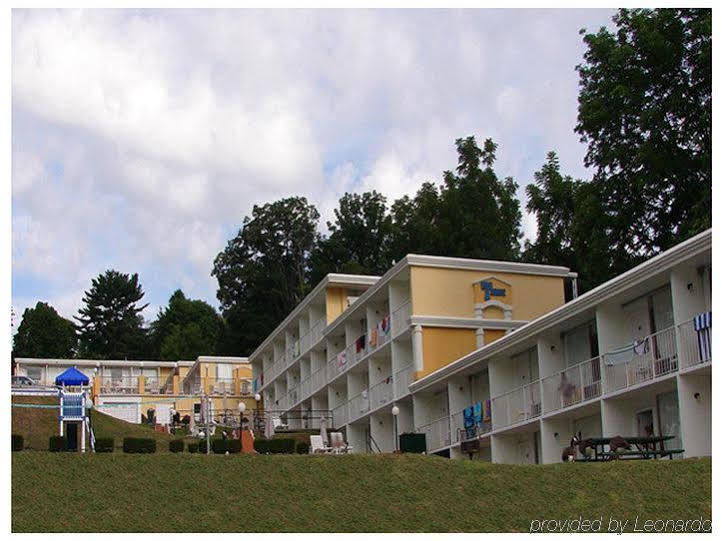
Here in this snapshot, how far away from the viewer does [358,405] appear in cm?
4747

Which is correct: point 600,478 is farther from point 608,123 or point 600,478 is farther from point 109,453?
point 608,123

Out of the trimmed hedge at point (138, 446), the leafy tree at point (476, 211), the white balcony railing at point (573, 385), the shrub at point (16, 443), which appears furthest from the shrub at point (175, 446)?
the leafy tree at point (476, 211)

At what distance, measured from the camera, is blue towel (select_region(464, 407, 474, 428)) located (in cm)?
3706

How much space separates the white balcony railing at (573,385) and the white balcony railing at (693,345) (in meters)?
3.97

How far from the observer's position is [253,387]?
6888cm

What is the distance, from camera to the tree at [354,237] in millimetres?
84938

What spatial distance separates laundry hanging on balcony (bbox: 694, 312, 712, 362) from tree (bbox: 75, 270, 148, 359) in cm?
7992

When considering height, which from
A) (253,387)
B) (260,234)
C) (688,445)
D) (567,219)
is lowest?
→ (688,445)

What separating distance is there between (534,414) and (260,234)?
183ft

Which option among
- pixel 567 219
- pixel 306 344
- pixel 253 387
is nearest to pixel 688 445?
pixel 567 219

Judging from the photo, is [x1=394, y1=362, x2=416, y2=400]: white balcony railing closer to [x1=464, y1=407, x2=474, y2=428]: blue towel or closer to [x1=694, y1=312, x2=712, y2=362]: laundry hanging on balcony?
[x1=464, y1=407, x2=474, y2=428]: blue towel

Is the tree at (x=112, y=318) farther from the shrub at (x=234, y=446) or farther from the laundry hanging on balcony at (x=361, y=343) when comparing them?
the shrub at (x=234, y=446)

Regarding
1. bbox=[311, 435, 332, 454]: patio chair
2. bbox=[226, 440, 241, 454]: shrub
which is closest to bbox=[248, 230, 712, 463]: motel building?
bbox=[311, 435, 332, 454]: patio chair

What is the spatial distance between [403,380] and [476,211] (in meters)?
26.8
